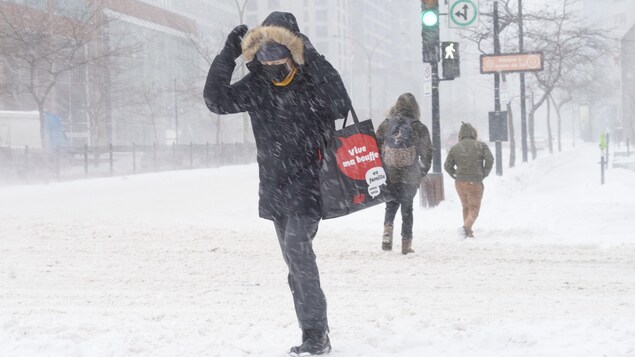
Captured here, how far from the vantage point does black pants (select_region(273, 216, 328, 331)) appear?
4.32 m

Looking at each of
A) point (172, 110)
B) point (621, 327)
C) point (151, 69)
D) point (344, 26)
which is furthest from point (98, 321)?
point (344, 26)

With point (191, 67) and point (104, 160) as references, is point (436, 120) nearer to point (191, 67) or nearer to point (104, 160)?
point (104, 160)

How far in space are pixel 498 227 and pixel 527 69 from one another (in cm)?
1054

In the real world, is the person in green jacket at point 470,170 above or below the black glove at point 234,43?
below

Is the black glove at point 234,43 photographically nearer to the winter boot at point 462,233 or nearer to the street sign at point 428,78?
the winter boot at point 462,233

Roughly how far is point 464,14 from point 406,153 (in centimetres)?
732

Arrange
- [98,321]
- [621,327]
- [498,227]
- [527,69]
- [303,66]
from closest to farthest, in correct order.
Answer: [303,66] < [621,327] < [98,321] < [498,227] < [527,69]

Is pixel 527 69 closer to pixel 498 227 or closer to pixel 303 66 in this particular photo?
pixel 498 227

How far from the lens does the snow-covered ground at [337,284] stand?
4.60m

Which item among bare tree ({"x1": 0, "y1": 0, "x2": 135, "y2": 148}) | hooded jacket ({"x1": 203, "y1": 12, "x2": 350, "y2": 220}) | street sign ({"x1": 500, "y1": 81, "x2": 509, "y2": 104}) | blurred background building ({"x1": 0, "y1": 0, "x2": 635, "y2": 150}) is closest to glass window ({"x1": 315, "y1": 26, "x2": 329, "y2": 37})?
blurred background building ({"x1": 0, "y1": 0, "x2": 635, "y2": 150})

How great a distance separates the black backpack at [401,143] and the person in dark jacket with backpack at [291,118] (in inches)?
168

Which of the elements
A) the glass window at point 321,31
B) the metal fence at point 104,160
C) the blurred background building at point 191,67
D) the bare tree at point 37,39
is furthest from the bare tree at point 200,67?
the glass window at point 321,31

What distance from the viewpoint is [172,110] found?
6425cm

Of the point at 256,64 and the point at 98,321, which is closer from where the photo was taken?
the point at 256,64
